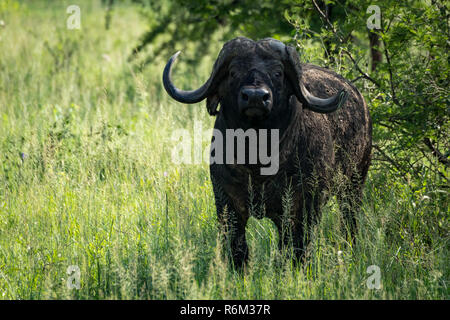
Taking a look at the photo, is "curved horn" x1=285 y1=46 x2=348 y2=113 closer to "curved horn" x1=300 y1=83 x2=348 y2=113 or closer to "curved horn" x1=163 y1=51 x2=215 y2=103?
"curved horn" x1=300 y1=83 x2=348 y2=113

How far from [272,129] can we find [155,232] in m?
1.38

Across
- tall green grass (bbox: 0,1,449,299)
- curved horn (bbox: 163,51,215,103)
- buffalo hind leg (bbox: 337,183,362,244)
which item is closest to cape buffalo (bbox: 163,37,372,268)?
curved horn (bbox: 163,51,215,103)

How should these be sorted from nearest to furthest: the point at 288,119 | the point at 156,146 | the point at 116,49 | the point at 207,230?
1. the point at 288,119
2. the point at 207,230
3. the point at 156,146
4. the point at 116,49

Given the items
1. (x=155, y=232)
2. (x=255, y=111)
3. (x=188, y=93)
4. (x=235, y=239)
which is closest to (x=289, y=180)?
(x=235, y=239)

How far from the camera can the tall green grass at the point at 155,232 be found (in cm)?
414

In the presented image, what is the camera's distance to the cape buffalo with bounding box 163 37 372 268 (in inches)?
163

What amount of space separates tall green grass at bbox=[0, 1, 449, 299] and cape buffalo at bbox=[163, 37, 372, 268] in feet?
0.76

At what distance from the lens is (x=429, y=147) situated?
18.6ft

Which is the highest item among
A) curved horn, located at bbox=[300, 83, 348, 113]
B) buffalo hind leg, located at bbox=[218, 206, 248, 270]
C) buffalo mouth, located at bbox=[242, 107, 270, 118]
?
curved horn, located at bbox=[300, 83, 348, 113]

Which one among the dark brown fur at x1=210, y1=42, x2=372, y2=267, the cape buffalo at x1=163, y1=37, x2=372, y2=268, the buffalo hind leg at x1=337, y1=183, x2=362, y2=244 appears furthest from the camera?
the buffalo hind leg at x1=337, y1=183, x2=362, y2=244
